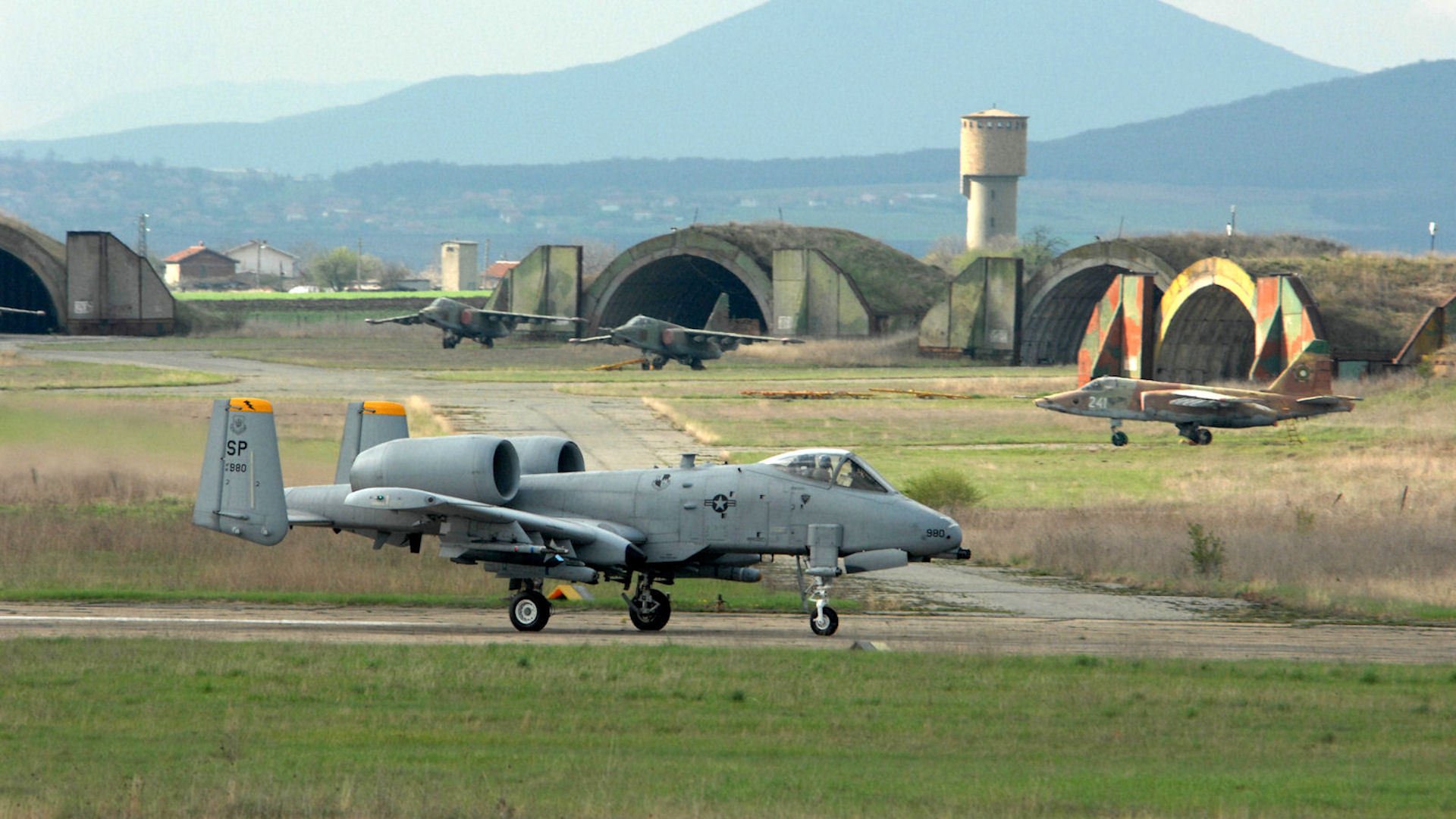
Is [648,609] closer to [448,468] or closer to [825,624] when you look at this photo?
[825,624]

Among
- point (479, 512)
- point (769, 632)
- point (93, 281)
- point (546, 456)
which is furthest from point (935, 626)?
point (93, 281)

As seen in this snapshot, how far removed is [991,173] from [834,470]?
149 m

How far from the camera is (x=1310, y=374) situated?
48.2 m

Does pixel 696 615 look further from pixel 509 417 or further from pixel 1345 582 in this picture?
pixel 509 417

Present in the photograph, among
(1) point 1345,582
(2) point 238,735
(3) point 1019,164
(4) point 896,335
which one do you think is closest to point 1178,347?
(4) point 896,335

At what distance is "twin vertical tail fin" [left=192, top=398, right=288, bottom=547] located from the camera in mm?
20078

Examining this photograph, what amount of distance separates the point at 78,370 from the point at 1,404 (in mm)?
28833

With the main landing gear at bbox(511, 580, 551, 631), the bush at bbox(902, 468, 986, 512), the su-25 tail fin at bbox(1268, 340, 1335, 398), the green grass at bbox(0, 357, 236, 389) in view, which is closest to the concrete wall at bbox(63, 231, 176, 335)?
the green grass at bbox(0, 357, 236, 389)

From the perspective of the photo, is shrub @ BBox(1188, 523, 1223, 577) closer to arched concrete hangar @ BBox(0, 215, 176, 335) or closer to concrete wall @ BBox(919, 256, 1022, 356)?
concrete wall @ BBox(919, 256, 1022, 356)

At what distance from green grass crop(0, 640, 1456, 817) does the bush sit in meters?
16.5

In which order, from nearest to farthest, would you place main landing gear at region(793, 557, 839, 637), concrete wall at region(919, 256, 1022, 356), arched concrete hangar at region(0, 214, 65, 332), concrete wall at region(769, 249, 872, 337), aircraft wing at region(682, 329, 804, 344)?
1. main landing gear at region(793, 557, 839, 637)
2. aircraft wing at region(682, 329, 804, 344)
3. concrete wall at region(919, 256, 1022, 356)
4. concrete wall at region(769, 249, 872, 337)
5. arched concrete hangar at region(0, 214, 65, 332)

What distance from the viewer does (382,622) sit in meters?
20.5

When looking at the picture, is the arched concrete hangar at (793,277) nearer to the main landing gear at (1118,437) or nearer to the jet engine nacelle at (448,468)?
the main landing gear at (1118,437)

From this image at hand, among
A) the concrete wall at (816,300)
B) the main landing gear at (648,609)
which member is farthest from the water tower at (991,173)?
the main landing gear at (648,609)
